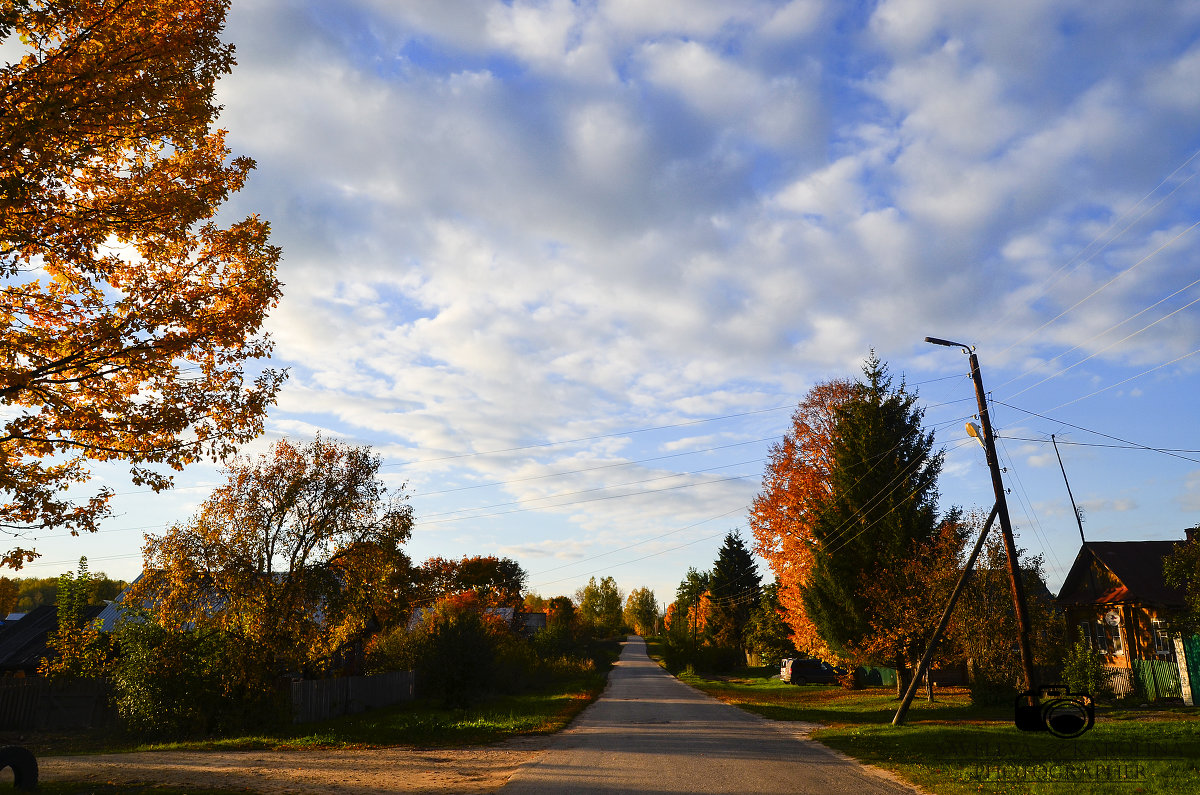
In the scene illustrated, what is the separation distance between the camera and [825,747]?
1625 centimetres

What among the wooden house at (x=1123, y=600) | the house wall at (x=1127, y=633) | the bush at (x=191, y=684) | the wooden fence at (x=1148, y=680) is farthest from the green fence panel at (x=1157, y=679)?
the bush at (x=191, y=684)

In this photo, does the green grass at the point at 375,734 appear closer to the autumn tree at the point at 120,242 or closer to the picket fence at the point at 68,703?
the picket fence at the point at 68,703

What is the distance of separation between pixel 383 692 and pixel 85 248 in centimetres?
2610

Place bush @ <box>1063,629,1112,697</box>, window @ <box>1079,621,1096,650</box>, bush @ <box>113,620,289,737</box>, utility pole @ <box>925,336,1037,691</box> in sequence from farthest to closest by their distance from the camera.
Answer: window @ <box>1079,621,1096,650</box> < bush @ <box>1063,629,1112,697</box> < bush @ <box>113,620,289,737</box> < utility pole @ <box>925,336,1037,691</box>

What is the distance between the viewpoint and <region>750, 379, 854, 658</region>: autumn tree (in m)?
31.9

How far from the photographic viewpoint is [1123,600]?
1054 inches

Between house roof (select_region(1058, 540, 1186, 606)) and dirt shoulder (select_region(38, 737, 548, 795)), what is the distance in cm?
2360

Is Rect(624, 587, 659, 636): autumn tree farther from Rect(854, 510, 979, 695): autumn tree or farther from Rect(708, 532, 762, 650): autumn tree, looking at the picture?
Rect(854, 510, 979, 695): autumn tree

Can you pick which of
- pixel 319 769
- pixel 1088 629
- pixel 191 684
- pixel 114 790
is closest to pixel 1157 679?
pixel 1088 629

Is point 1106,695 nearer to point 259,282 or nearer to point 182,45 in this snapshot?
point 259,282

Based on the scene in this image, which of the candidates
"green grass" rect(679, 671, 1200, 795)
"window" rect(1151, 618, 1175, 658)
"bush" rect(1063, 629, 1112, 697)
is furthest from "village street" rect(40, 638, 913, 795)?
"window" rect(1151, 618, 1175, 658)

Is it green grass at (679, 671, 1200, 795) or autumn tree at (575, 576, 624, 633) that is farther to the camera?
autumn tree at (575, 576, 624, 633)

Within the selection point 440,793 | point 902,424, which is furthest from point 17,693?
point 902,424

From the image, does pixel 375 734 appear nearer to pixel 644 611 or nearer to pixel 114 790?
pixel 114 790
